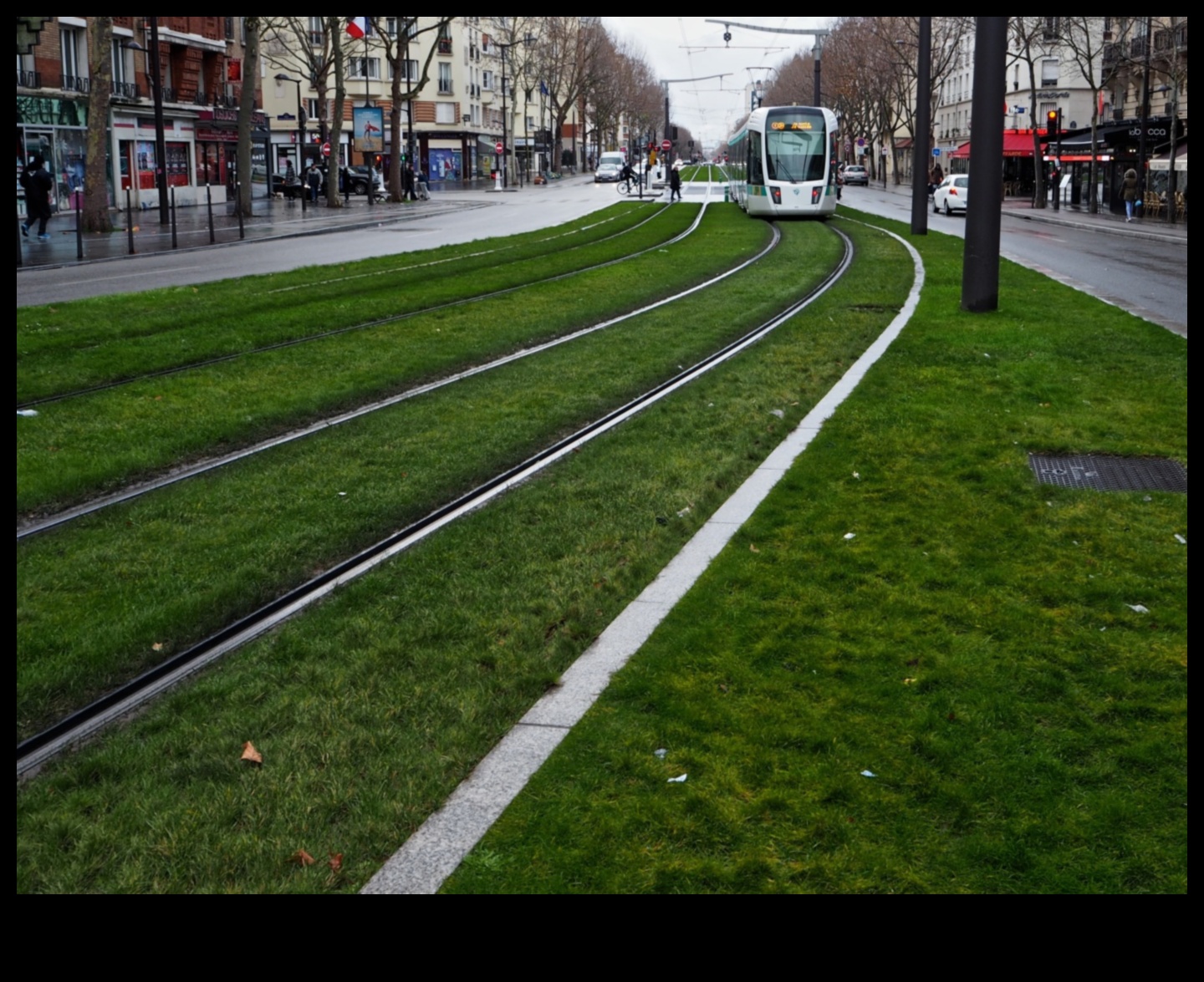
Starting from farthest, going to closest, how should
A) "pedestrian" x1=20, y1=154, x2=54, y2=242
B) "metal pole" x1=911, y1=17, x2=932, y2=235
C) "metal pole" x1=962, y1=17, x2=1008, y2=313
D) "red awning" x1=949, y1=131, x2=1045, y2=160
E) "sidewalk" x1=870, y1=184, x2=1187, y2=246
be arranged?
"red awning" x1=949, y1=131, x2=1045, y2=160
"sidewalk" x1=870, y1=184, x2=1187, y2=246
"pedestrian" x1=20, y1=154, x2=54, y2=242
"metal pole" x1=911, y1=17, x2=932, y2=235
"metal pole" x1=962, y1=17, x2=1008, y2=313

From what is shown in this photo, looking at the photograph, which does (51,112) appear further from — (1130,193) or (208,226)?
(1130,193)

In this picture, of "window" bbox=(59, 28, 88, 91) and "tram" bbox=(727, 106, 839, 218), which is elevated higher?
"window" bbox=(59, 28, 88, 91)

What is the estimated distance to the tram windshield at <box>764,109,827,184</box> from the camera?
3841 cm

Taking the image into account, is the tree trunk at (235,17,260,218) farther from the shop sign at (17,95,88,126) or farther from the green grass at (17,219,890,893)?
the green grass at (17,219,890,893)

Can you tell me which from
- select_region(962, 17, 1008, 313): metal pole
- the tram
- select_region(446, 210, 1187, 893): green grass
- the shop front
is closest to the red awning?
the tram

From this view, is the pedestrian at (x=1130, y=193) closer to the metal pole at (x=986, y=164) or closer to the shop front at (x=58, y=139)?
the shop front at (x=58, y=139)

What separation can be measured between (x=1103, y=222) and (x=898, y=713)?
145 feet

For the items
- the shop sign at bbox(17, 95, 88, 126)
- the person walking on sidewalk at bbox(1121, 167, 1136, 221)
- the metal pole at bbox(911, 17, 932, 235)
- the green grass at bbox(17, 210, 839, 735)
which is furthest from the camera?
the person walking on sidewalk at bbox(1121, 167, 1136, 221)

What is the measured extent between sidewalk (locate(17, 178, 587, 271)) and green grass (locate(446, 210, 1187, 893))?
22.4 metres

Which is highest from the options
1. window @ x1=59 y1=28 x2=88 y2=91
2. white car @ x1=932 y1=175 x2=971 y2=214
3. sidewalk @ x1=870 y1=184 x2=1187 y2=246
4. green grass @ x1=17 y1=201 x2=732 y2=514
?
window @ x1=59 y1=28 x2=88 y2=91

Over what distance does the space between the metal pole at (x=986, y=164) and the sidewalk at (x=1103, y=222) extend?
17999 millimetres

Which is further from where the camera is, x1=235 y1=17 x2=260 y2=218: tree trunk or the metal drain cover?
x1=235 y1=17 x2=260 y2=218: tree trunk

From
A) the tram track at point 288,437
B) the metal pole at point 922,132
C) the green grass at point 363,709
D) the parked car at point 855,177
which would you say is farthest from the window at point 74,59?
the parked car at point 855,177
